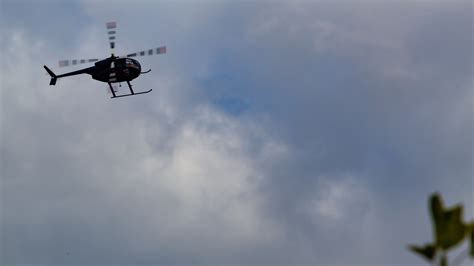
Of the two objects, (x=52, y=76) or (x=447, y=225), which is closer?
(x=447, y=225)

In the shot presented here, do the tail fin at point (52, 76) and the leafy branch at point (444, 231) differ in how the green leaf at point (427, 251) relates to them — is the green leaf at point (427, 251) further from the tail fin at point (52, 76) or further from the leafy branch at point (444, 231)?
the tail fin at point (52, 76)

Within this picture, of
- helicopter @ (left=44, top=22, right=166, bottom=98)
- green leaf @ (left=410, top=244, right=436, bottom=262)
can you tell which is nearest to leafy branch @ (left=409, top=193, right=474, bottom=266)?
green leaf @ (left=410, top=244, right=436, bottom=262)

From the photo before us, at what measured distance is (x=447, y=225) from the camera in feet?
Result: 35.9

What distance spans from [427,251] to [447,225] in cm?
53

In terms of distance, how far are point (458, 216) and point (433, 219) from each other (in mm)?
521

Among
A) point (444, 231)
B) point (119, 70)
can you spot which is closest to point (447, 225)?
point (444, 231)

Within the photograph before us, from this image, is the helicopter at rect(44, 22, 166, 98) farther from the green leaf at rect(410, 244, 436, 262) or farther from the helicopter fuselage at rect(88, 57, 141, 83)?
the green leaf at rect(410, 244, 436, 262)

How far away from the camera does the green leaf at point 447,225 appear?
10789mm

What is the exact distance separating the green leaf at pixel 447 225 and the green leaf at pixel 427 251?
0.11 meters

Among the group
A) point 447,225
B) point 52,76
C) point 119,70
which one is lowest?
point 447,225

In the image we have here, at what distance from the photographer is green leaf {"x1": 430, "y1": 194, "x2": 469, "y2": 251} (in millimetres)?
10789

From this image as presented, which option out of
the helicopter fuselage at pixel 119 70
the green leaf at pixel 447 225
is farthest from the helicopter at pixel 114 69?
the green leaf at pixel 447 225

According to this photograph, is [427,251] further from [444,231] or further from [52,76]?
[52,76]

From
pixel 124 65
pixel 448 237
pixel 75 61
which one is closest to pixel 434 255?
pixel 448 237
